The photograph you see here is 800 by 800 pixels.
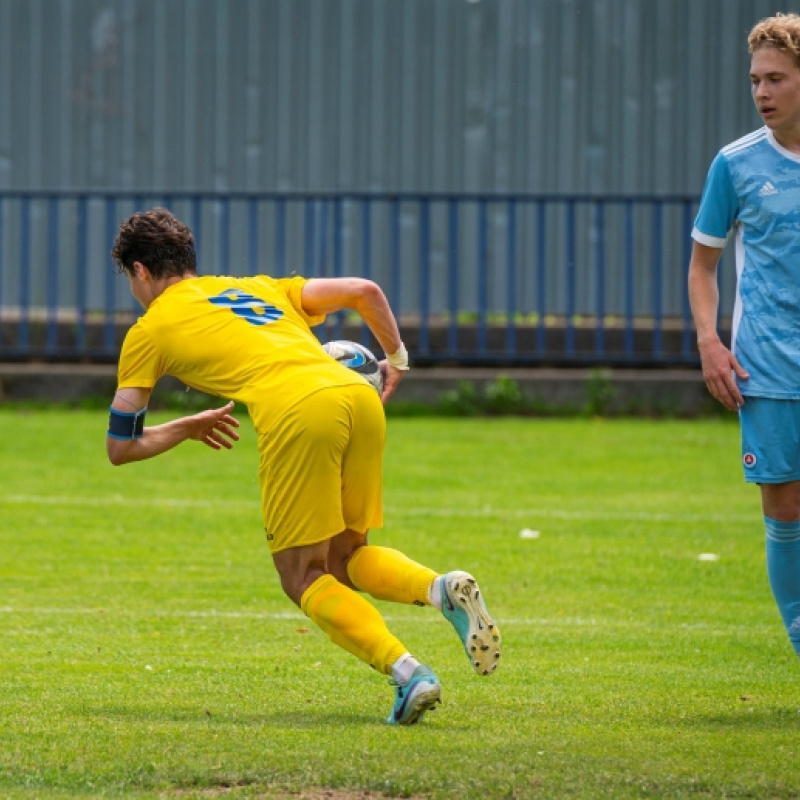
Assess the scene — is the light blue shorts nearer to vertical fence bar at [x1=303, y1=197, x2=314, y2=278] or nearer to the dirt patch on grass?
the dirt patch on grass

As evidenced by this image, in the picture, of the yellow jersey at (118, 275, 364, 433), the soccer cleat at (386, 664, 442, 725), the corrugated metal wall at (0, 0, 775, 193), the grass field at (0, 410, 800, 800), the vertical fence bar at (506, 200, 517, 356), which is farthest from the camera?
the corrugated metal wall at (0, 0, 775, 193)

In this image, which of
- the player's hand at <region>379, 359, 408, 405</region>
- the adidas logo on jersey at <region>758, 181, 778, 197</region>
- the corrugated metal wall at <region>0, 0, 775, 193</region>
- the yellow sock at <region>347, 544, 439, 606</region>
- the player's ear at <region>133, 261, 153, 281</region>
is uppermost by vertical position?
the corrugated metal wall at <region>0, 0, 775, 193</region>

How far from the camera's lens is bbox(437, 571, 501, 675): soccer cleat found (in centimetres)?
488

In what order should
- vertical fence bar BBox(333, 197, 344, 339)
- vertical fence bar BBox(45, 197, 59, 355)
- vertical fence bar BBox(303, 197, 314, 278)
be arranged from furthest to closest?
1. vertical fence bar BBox(303, 197, 314, 278)
2. vertical fence bar BBox(45, 197, 59, 355)
3. vertical fence bar BBox(333, 197, 344, 339)

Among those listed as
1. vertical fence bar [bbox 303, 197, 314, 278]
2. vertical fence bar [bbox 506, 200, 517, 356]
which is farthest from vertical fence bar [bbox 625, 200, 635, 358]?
vertical fence bar [bbox 303, 197, 314, 278]

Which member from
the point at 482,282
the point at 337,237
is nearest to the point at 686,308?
the point at 482,282

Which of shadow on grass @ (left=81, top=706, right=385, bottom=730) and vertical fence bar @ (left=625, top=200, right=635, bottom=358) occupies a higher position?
vertical fence bar @ (left=625, top=200, right=635, bottom=358)

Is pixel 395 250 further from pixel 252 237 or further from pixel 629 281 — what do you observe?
pixel 629 281

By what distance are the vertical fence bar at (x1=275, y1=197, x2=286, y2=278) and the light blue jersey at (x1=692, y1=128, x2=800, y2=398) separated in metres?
11.2

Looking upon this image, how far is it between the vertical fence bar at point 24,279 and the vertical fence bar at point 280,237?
2492 mm

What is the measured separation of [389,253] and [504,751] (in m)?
12.7

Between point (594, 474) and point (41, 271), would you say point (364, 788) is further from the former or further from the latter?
A: point (41, 271)

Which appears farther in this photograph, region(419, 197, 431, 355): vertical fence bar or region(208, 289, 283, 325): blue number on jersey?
region(419, 197, 431, 355): vertical fence bar

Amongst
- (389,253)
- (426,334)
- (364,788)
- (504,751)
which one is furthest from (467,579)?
(389,253)
